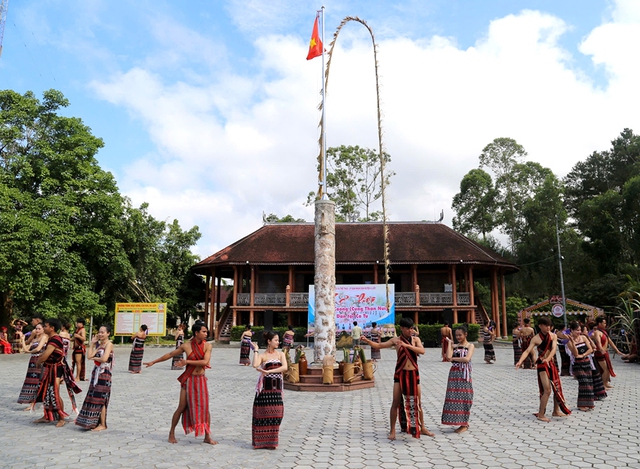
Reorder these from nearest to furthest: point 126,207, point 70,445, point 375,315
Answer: point 70,445 → point 375,315 → point 126,207

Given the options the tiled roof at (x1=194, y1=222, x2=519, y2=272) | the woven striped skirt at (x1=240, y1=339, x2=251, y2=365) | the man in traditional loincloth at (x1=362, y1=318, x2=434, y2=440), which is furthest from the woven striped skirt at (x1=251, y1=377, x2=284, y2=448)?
the tiled roof at (x1=194, y1=222, x2=519, y2=272)

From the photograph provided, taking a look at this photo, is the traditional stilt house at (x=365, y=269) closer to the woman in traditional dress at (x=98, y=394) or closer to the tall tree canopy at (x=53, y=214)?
the tall tree canopy at (x=53, y=214)

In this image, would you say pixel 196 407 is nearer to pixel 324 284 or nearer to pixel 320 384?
pixel 320 384

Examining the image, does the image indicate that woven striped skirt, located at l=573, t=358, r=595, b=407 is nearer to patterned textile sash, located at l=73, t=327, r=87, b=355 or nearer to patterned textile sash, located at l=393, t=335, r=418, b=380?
patterned textile sash, located at l=393, t=335, r=418, b=380

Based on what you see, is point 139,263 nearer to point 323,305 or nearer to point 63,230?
point 63,230

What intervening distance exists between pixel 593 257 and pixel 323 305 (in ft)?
90.9

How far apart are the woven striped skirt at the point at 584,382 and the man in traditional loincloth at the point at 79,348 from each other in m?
10.4

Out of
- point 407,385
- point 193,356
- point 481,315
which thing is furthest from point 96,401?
point 481,315

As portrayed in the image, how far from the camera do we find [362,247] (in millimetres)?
30609

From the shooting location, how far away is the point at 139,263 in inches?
1219

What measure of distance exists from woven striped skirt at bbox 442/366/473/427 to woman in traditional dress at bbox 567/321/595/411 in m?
2.74

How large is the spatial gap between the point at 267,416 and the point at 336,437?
Answer: 114cm

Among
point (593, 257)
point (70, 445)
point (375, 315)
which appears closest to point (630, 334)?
point (375, 315)

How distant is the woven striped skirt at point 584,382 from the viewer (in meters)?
Answer: 8.33
